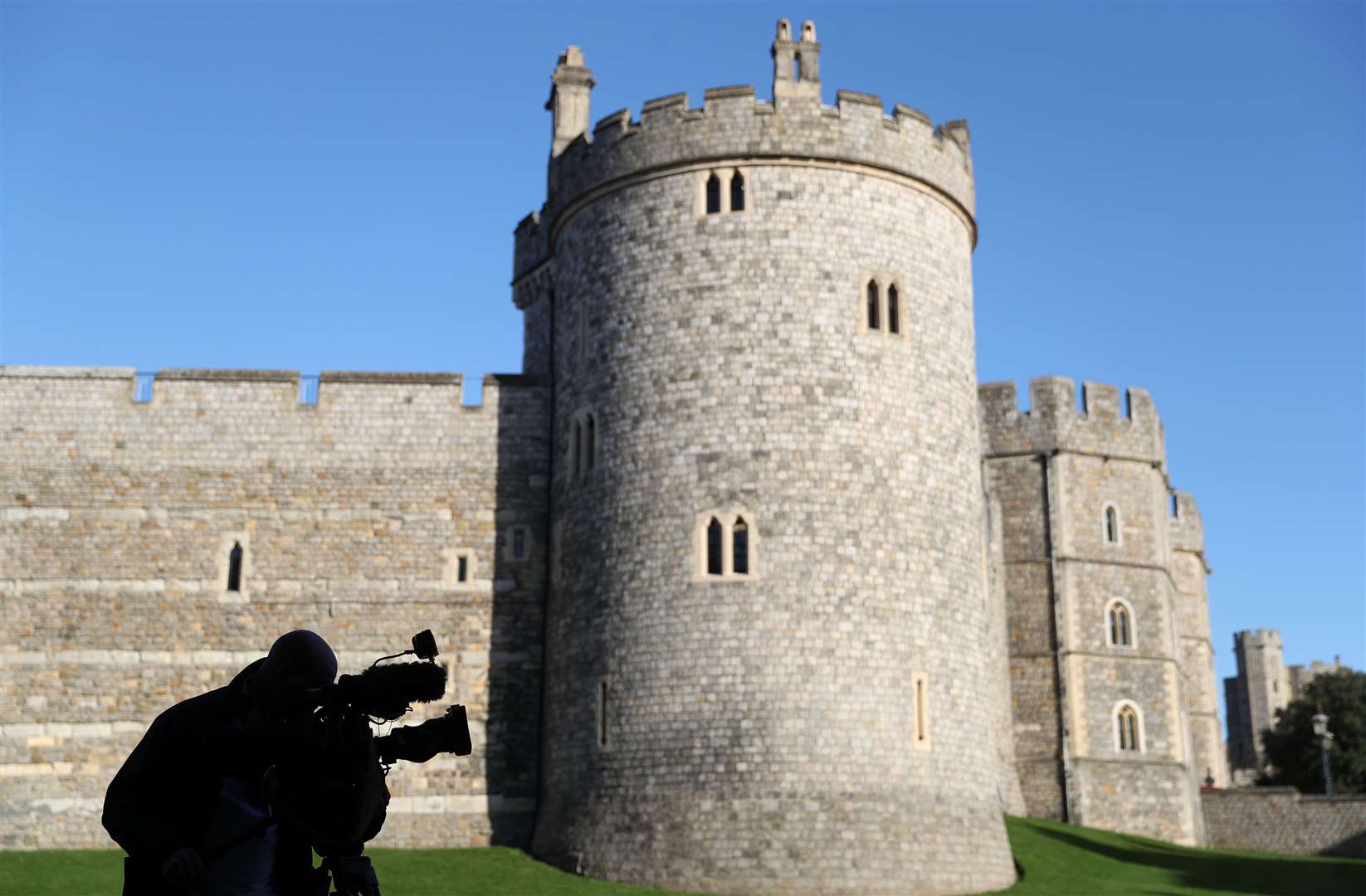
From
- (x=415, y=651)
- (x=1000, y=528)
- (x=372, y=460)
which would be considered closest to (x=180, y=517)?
(x=372, y=460)

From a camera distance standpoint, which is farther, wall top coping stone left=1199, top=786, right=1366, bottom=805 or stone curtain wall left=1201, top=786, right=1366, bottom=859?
wall top coping stone left=1199, top=786, right=1366, bottom=805

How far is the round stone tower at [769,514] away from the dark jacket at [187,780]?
15.8 meters

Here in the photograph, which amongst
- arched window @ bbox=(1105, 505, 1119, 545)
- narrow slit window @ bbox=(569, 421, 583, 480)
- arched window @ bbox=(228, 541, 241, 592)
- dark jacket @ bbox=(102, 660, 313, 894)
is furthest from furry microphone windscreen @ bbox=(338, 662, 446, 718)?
arched window @ bbox=(1105, 505, 1119, 545)

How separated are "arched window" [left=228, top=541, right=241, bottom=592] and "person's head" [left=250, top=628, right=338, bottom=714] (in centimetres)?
2034

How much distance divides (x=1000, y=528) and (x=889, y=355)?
435 inches

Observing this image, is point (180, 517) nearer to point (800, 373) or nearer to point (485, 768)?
point (485, 768)

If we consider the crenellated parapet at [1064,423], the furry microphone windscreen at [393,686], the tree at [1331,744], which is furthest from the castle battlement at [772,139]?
the tree at [1331,744]

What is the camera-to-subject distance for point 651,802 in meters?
21.2

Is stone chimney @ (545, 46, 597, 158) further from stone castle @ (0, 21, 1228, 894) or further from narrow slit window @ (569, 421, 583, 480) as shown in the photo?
narrow slit window @ (569, 421, 583, 480)

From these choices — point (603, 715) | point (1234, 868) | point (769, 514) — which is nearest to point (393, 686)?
point (769, 514)

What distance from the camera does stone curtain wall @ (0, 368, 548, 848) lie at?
2398 centimetres

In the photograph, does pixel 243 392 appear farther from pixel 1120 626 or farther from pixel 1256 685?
pixel 1256 685

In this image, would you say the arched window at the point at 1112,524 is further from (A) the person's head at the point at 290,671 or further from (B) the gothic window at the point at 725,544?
(A) the person's head at the point at 290,671

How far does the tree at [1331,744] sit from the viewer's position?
47375 millimetres
